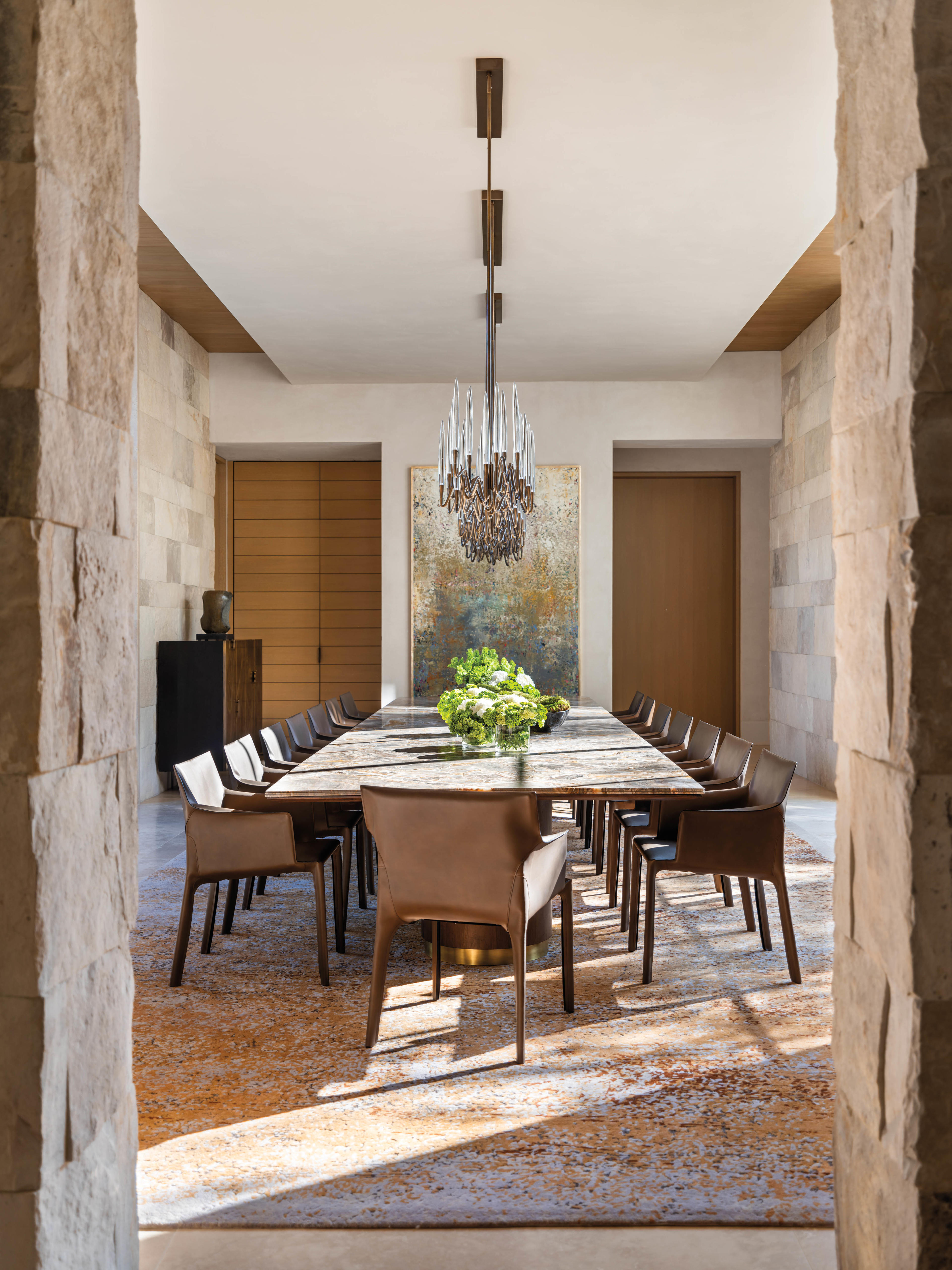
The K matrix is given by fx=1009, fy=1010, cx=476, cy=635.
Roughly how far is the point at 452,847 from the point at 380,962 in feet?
1.41

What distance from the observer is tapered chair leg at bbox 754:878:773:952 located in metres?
3.91

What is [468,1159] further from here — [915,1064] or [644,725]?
[644,725]

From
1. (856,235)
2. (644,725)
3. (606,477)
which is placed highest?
(606,477)

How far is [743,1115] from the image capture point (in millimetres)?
2564

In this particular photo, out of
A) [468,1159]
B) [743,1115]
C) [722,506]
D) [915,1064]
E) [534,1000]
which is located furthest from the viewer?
[722,506]

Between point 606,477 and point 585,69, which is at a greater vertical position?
point 585,69

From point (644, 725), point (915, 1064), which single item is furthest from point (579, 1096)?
point (644, 725)

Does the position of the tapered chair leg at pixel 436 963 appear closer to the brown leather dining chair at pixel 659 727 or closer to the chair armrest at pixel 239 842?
the chair armrest at pixel 239 842

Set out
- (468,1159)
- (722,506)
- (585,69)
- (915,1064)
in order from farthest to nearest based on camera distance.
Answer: (722,506)
(585,69)
(468,1159)
(915,1064)

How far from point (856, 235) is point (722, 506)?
8767 millimetres

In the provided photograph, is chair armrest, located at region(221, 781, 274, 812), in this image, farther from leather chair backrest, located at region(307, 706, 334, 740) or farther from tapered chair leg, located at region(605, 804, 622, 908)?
leather chair backrest, located at region(307, 706, 334, 740)

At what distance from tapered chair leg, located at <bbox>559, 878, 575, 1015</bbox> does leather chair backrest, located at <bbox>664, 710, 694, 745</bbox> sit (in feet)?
6.96

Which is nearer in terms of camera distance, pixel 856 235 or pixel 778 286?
pixel 856 235

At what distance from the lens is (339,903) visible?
12.9 feet
